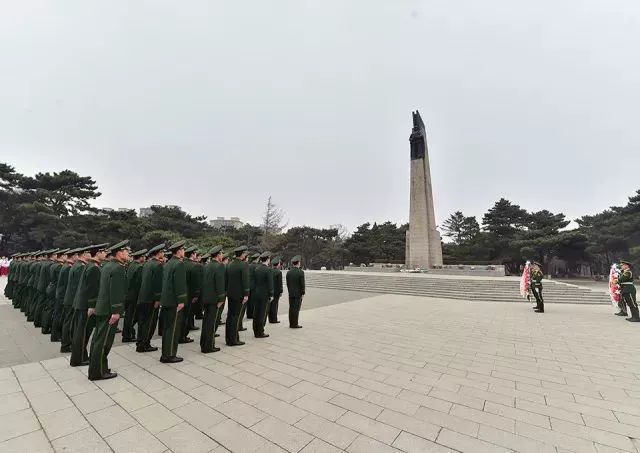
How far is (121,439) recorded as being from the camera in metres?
2.66

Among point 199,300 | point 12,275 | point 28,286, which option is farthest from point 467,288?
point 12,275

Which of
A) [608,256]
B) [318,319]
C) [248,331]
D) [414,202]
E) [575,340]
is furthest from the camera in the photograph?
[608,256]

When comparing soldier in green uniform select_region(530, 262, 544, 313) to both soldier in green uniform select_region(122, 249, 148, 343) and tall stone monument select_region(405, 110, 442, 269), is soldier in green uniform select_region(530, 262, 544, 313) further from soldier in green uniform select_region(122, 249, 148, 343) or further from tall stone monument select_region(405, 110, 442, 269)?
tall stone monument select_region(405, 110, 442, 269)

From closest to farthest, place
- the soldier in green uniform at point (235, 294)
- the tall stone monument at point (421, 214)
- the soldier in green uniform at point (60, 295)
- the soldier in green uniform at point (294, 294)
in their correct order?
the soldier in green uniform at point (60, 295) → the soldier in green uniform at point (235, 294) → the soldier in green uniform at point (294, 294) → the tall stone monument at point (421, 214)

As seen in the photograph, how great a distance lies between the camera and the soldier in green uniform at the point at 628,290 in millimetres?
9031

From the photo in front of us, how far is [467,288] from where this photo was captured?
15789 mm

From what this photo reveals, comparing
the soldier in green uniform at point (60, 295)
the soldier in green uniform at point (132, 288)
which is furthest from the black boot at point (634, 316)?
the soldier in green uniform at point (60, 295)

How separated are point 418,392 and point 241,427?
222 centimetres

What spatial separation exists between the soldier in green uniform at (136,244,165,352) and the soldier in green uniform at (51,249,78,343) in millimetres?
1528

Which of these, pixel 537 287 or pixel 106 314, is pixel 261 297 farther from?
pixel 537 287

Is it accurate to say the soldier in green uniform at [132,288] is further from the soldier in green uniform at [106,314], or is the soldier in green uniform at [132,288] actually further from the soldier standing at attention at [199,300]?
the soldier in green uniform at [106,314]

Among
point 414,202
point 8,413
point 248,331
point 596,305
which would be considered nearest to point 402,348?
point 248,331

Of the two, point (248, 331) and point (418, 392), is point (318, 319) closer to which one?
point (248, 331)

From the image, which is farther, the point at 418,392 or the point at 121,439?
the point at 418,392
